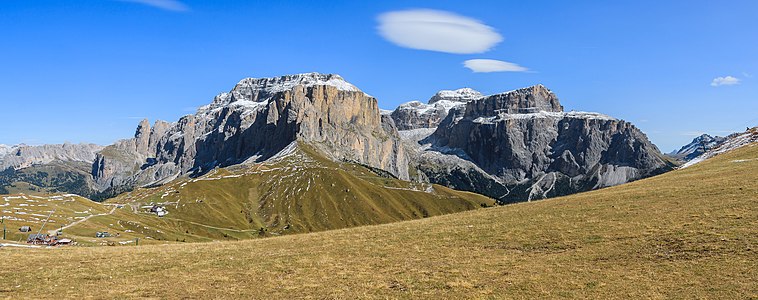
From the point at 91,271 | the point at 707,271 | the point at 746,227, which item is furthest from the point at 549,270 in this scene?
the point at 91,271

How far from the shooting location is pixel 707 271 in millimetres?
28484

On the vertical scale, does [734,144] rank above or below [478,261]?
above

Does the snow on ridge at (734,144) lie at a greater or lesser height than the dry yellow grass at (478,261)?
greater

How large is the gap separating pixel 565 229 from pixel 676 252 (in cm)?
1090

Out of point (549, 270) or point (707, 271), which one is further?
point (549, 270)

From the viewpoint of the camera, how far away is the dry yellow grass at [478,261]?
2869cm

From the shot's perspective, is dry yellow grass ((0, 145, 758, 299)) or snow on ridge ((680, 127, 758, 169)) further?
snow on ridge ((680, 127, 758, 169))

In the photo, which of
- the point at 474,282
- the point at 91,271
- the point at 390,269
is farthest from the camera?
the point at 91,271

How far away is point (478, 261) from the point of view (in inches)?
1414

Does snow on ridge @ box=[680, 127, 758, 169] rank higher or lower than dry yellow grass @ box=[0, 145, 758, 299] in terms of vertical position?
higher

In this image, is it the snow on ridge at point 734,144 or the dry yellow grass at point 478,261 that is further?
the snow on ridge at point 734,144

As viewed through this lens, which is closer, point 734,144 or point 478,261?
point 478,261

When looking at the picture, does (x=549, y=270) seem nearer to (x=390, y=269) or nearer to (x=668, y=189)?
(x=390, y=269)

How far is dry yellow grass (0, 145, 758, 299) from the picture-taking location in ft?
94.1
